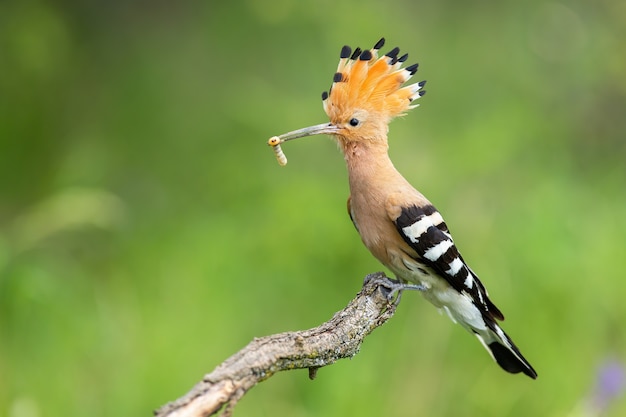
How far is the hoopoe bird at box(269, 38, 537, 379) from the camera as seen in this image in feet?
8.50

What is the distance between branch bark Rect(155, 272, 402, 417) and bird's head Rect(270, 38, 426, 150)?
0.55 m

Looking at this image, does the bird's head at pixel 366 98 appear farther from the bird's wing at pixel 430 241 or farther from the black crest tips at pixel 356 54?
the bird's wing at pixel 430 241

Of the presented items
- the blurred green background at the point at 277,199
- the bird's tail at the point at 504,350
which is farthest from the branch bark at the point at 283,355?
the blurred green background at the point at 277,199

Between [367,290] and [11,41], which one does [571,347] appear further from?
[11,41]

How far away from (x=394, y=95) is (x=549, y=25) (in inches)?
128

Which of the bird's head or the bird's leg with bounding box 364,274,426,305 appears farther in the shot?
the bird's head

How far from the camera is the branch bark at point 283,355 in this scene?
5.01 ft

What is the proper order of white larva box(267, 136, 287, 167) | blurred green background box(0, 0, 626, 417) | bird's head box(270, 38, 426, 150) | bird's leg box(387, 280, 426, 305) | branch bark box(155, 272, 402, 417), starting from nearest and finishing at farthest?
1. branch bark box(155, 272, 402, 417)
2. bird's leg box(387, 280, 426, 305)
3. white larva box(267, 136, 287, 167)
4. bird's head box(270, 38, 426, 150)
5. blurred green background box(0, 0, 626, 417)

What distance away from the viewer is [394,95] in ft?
8.84

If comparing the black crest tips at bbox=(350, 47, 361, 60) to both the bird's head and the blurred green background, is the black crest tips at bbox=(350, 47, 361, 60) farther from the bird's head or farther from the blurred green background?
the blurred green background

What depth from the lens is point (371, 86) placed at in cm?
268

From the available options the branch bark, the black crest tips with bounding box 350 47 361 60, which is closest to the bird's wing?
the branch bark

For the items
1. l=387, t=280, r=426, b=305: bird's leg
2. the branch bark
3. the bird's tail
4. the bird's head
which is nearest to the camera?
the branch bark

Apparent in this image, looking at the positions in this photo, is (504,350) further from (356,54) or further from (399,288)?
(356,54)
